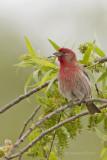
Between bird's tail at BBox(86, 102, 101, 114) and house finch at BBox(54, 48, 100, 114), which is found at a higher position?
house finch at BBox(54, 48, 100, 114)

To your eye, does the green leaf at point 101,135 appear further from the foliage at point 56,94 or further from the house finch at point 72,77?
the house finch at point 72,77

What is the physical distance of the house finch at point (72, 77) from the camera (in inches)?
178

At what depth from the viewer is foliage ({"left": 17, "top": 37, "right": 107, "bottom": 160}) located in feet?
12.6

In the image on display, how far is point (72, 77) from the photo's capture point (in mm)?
4734

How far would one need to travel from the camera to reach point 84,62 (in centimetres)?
409

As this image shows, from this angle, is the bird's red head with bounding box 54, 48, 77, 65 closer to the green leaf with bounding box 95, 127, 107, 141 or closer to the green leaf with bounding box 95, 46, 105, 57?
the green leaf with bounding box 95, 46, 105, 57

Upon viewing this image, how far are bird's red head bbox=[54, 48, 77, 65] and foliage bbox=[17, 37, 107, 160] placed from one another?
0.62 ft

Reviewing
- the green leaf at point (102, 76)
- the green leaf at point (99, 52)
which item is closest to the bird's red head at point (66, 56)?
the green leaf at point (99, 52)

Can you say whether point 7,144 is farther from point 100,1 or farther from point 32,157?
point 100,1

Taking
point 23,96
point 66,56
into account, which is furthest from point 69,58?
point 23,96

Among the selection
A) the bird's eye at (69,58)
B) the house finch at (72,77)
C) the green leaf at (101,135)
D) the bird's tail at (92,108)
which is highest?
the bird's eye at (69,58)

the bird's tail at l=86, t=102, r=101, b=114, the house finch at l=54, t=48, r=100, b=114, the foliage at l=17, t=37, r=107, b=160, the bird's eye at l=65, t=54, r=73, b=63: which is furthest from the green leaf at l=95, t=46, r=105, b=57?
the bird's eye at l=65, t=54, r=73, b=63

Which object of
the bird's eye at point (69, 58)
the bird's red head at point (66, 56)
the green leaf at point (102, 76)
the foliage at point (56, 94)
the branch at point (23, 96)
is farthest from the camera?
the bird's eye at point (69, 58)

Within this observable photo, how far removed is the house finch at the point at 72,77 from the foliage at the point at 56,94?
0.81ft
